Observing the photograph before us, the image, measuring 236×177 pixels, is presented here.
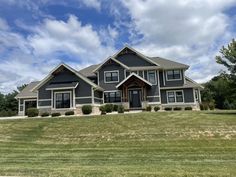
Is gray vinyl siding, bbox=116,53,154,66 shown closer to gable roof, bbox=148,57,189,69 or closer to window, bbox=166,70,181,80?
gable roof, bbox=148,57,189,69

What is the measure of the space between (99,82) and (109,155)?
26.5 m

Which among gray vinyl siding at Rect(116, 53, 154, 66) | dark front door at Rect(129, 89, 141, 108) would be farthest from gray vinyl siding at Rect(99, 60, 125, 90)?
dark front door at Rect(129, 89, 141, 108)

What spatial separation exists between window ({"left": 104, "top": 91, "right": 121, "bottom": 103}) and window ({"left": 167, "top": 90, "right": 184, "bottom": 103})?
7.14m

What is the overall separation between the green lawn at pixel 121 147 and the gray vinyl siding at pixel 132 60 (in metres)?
15.4

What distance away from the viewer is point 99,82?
40.2m

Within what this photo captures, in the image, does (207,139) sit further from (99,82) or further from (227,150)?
(99,82)

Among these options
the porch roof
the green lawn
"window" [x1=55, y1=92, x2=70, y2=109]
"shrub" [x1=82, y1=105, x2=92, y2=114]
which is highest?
the porch roof

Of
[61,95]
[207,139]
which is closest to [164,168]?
[207,139]

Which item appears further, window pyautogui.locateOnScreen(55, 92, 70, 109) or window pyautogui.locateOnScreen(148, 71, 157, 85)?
window pyautogui.locateOnScreen(148, 71, 157, 85)

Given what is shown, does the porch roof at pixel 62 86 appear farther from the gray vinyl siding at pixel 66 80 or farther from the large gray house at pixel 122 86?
the gray vinyl siding at pixel 66 80

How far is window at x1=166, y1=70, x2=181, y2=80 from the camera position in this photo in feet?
131

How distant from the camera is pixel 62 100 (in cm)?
3684

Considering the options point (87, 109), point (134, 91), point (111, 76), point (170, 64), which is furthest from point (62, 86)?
point (170, 64)

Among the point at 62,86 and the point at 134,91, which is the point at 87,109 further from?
the point at 134,91
